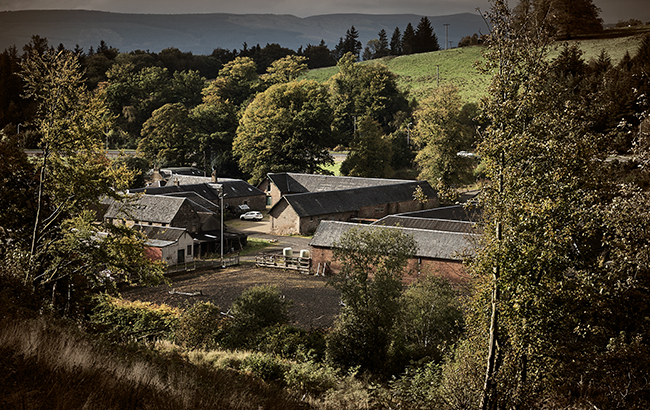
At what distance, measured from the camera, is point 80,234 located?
15930mm

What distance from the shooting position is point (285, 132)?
56.2 m

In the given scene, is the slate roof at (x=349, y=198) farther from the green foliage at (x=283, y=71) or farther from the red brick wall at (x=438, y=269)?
the green foliage at (x=283, y=71)

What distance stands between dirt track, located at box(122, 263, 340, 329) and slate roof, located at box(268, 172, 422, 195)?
19.2 m

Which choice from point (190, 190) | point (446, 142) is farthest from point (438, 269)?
point (190, 190)

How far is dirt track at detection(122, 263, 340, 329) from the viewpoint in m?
23.1

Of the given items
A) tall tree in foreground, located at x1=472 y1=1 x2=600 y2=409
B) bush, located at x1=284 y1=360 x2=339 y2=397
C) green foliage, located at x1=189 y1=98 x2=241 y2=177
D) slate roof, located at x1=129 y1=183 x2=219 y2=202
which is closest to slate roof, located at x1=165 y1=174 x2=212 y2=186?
slate roof, located at x1=129 y1=183 x2=219 y2=202

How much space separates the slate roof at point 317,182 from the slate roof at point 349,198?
3.71 feet

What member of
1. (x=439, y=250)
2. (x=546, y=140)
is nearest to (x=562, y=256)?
(x=546, y=140)

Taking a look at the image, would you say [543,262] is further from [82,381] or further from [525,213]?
[82,381]

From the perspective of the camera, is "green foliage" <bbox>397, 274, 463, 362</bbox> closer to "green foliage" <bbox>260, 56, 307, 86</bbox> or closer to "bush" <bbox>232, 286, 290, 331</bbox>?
"bush" <bbox>232, 286, 290, 331</bbox>

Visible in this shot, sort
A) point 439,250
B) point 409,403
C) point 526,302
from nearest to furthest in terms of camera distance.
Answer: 1. point 526,302
2. point 409,403
3. point 439,250

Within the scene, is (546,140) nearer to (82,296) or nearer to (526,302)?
(526,302)

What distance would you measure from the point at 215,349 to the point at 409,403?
24.2ft

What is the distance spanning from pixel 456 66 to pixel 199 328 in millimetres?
83494
